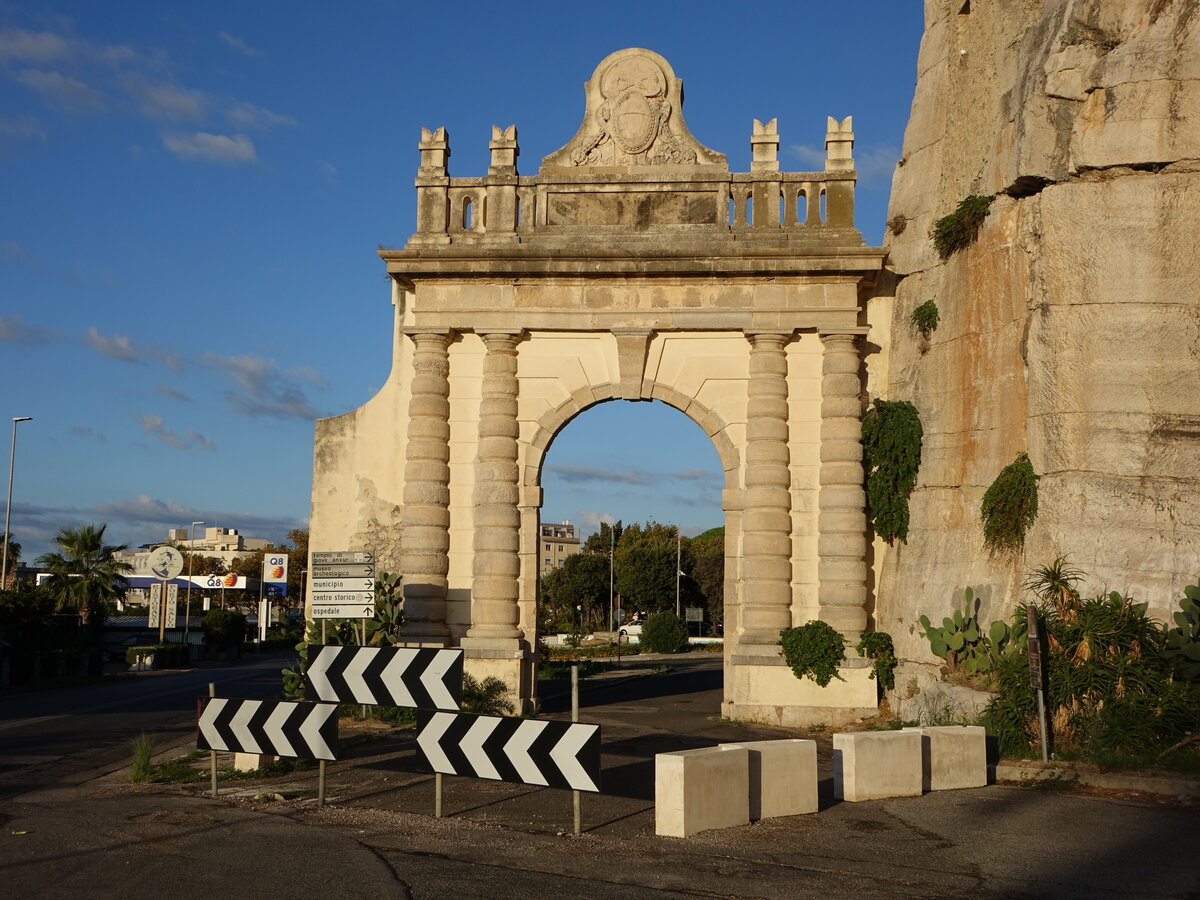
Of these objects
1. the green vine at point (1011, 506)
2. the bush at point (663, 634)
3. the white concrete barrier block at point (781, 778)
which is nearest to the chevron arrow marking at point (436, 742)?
the white concrete barrier block at point (781, 778)

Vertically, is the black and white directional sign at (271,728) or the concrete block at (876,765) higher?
Answer: the black and white directional sign at (271,728)

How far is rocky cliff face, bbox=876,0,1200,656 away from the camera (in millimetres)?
15930

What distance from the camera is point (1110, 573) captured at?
15.5 m

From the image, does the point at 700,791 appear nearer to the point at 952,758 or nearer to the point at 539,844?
the point at 539,844

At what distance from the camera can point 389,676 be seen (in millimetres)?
11102

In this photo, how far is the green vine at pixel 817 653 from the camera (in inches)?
757

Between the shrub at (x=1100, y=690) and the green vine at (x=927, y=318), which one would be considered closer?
the shrub at (x=1100, y=690)

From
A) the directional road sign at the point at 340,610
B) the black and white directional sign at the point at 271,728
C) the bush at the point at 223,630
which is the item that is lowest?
the bush at the point at 223,630

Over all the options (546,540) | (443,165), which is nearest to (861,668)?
(443,165)

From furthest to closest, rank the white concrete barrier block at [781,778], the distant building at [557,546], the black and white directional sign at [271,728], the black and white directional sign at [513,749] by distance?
1. the distant building at [557,546]
2. the black and white directional sign at [271,728]
3. the white concrete barrier block at [781,778]
4. the black and white directional sign at [513,749]

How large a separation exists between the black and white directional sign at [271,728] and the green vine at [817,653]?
9680 mm

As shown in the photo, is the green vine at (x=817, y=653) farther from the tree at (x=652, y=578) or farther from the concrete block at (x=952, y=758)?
the tree at (x=652, y=578)

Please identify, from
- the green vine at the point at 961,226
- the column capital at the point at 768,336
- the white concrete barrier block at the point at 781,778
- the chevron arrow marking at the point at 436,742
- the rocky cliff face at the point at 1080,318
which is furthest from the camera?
the column capital at the point at 768,336

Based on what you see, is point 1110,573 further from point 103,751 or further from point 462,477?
point 103,751
